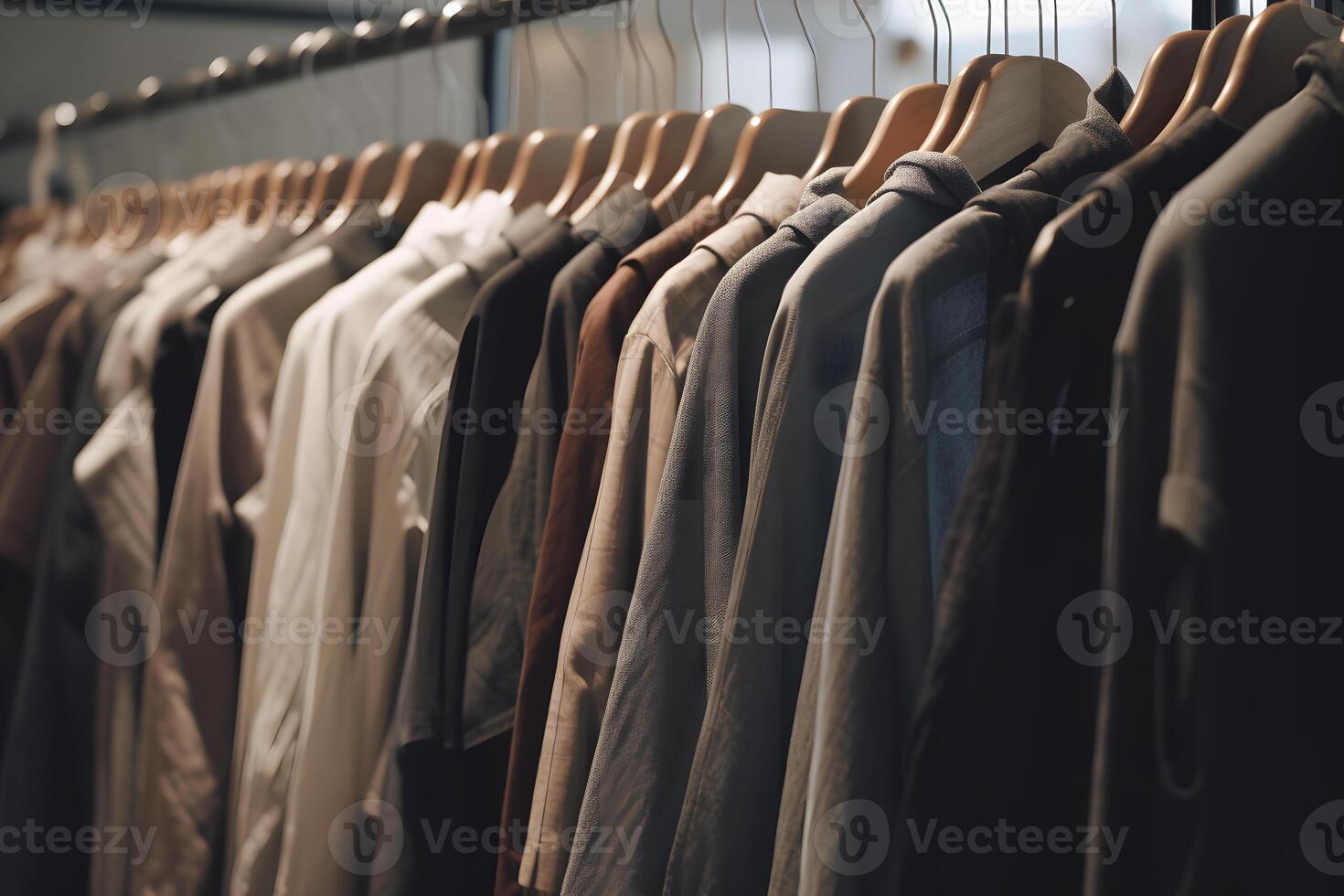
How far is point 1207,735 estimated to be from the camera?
509mm

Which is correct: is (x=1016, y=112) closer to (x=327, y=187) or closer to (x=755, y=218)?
(x=755, y=218)

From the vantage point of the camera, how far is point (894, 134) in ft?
2.89

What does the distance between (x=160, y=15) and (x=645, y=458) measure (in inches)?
97.8

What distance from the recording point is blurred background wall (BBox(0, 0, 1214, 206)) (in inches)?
97.6

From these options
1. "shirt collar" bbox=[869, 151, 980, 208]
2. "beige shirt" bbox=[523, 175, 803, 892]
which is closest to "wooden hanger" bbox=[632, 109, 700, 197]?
"beige shirt" bbox=[523, 175, 803, 892]

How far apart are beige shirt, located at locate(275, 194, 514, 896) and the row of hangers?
227mm

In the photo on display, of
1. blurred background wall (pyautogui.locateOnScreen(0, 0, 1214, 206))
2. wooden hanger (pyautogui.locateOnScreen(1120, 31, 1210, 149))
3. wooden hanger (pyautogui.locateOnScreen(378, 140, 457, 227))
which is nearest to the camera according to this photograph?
wooden hanger (pyautogui.locateOnScreen(1120, 31, 1210, 149))

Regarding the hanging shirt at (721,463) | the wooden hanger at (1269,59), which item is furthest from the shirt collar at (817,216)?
the wooden hanger at (1269,59)

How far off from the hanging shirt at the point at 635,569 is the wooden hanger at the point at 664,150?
0.64ft

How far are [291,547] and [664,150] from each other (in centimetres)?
51

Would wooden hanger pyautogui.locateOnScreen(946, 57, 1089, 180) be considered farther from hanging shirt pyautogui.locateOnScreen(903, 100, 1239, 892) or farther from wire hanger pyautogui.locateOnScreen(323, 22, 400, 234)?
wire hanger pyautogui.locateOnScreen(323, 22, 400, 234)

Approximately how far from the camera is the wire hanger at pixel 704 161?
1.03m

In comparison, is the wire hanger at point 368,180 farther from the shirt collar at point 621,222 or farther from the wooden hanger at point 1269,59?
the wooden hanger at point 1269,59

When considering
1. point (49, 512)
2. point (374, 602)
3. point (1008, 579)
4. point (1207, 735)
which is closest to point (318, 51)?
point (49, 512)
